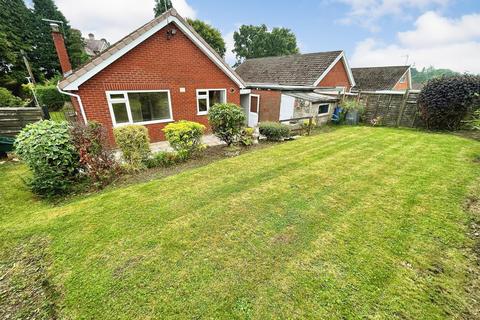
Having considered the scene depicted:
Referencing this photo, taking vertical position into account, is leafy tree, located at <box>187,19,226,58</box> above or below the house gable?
above

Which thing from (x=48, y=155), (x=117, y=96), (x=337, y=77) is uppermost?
(x=337, y=77)

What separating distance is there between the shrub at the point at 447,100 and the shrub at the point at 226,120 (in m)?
10.0

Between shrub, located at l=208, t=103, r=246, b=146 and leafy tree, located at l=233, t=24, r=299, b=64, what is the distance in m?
42.8

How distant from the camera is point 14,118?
24.6 ft

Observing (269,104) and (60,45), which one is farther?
(269,104)

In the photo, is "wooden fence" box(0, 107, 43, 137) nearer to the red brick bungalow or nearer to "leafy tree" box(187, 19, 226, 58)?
the red brick bungalow

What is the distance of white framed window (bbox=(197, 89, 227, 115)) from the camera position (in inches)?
403

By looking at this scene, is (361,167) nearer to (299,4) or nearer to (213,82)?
(213,82)

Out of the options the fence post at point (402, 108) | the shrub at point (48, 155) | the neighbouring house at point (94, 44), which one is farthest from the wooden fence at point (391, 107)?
the neighbouring house at point (94, 44)

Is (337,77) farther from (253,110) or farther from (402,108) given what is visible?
(253,110)

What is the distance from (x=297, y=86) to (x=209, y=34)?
2546cm

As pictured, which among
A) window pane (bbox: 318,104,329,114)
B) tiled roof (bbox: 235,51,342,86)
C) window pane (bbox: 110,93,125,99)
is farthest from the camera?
tiled roof (bbox: 235,51,342,86)

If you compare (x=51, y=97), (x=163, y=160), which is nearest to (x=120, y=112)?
(x=163, y=160)

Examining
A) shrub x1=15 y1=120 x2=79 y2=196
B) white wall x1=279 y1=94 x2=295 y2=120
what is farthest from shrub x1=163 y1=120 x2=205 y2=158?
white wall x1=279 y1=94 x2=295 y2=120
